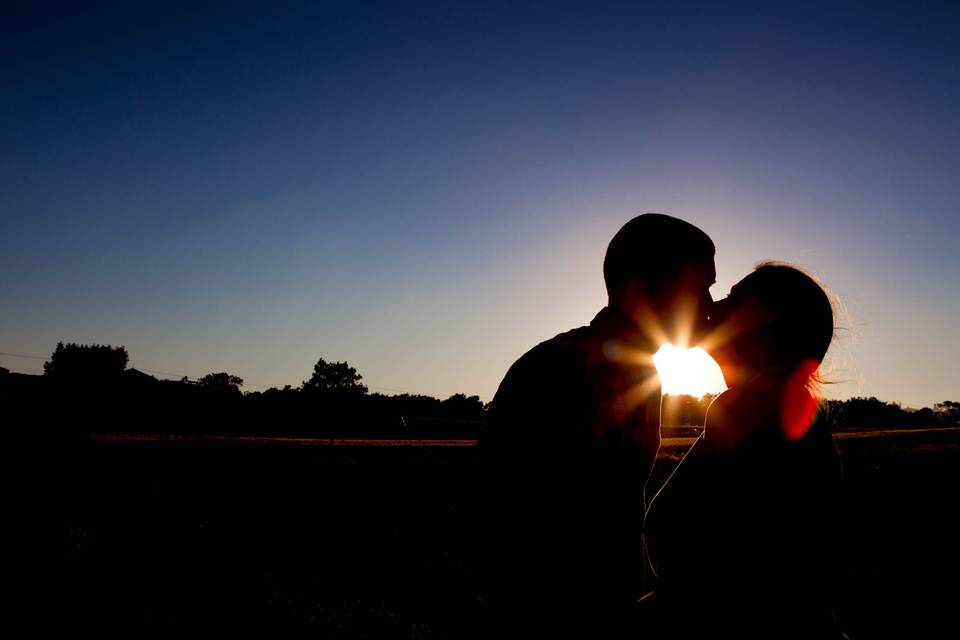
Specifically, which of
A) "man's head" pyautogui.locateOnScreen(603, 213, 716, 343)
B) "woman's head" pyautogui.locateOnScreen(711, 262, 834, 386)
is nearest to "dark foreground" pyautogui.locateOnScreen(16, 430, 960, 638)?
"woman's head" pyautogui.locateOnScreen(711, 262, 834, 386)

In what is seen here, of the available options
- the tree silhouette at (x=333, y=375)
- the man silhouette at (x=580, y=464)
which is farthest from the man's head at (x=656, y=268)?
the tree silhouette at (x=333, y=375)

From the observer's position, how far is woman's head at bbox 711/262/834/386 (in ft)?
8.22

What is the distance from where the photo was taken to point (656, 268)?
2.20 metres

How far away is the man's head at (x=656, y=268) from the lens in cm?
219

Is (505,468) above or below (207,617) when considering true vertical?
above

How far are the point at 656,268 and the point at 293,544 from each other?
751 cm

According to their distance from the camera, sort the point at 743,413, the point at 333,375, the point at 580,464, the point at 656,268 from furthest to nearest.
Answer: the point at 333,375, the point at 656,268, the point at 743,413, the point at 580,464

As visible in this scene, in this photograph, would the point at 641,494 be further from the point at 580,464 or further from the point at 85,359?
the point at 85,359

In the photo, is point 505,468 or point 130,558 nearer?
point 505,468

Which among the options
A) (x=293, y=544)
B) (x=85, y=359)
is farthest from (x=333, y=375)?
(x=293, y=544)

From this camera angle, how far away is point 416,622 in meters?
5.59

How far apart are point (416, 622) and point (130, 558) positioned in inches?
158

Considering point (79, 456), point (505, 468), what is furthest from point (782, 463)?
point (79, 456)

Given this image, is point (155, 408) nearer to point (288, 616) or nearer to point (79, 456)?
point (79, 456)
